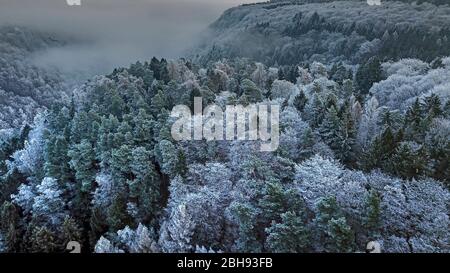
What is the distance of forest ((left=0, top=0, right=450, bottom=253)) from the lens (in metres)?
35.8

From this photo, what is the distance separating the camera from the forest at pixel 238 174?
3581 centimetres

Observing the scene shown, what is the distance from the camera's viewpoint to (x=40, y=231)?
135 ft

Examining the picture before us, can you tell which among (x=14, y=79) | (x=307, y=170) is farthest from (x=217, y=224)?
(x=14, y=79)

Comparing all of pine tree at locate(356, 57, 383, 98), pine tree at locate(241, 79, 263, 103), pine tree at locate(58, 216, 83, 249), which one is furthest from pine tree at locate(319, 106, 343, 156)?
pine tree at locate(356, 57, 383, 98)

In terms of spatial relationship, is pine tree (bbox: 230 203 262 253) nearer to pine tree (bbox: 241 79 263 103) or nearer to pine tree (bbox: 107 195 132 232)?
pine tree (bbox: 107 195 132 232)

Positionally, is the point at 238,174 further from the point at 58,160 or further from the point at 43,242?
the point at 58,160

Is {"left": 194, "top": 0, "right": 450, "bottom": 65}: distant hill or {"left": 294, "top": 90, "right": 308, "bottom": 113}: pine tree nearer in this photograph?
{"left": 294, "top": 90, "right": 308, "bottom": 113}: pine tree

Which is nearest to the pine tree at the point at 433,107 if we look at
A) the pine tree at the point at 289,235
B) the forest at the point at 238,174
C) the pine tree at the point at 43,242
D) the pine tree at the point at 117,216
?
the forest at the point at 238,174

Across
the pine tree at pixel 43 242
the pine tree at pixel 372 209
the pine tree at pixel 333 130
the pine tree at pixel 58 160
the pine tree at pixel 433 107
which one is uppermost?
the pine tree at pixel 433 107

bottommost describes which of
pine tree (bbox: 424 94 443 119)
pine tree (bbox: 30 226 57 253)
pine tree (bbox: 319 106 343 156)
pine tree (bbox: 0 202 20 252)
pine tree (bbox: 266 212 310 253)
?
pine tree (bbox: 0 202 20 252)

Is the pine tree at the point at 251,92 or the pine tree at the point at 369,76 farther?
the pine tree at the point at 369,76

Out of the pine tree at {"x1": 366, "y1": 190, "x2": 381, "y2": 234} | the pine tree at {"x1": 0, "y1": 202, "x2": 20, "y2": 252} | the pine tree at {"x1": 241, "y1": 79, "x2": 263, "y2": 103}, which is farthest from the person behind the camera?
the pine tree at {"x1": 241, "y1": 79, "x2": 263, "y2": 103}

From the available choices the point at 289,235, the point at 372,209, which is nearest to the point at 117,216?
the point at 289,235

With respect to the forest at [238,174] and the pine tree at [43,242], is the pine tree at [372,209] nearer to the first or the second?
the forest at [238,174]
